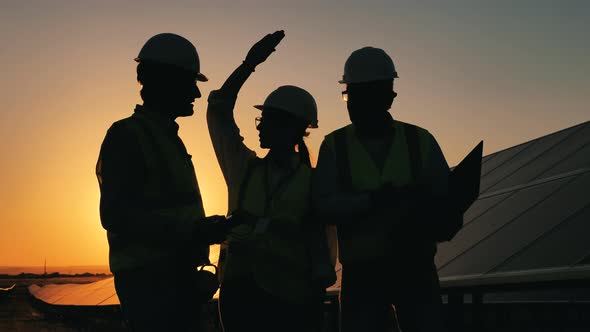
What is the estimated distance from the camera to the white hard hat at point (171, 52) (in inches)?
153

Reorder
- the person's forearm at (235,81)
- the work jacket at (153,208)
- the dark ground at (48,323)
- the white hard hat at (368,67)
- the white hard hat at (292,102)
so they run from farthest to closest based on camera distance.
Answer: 1. the dark ground at (48,323)
2. the person's forearm at (235,81)
3. the white hard hat at (292,102)
4. the white hard hat at (368,67)
5. the work jacket at (153,208)

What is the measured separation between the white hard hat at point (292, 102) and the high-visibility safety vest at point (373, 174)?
0.32m

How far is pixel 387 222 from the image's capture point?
4.05 metres

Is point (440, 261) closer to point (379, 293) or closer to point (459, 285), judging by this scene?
point (459, 285)

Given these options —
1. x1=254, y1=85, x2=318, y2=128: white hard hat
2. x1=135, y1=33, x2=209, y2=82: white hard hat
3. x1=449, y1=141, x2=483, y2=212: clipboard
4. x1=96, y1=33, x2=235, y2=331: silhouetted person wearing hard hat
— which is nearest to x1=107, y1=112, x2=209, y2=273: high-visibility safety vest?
x1=96, y1=33, x2=235, y2=331: silhouetted person wearing hard hat

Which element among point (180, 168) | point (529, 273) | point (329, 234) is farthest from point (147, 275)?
point (529, 273)

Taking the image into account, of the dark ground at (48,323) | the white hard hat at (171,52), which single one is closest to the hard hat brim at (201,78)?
the white hard hat at (171,52)

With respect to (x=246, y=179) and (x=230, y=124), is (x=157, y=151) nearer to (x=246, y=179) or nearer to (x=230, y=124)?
(x=246, y=179)

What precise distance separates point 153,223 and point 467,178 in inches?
62.4

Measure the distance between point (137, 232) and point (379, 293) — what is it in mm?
1403

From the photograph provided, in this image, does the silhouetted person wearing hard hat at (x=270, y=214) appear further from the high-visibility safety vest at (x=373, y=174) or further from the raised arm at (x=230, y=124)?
the high-visibility safety vest at (x=373, y=174)

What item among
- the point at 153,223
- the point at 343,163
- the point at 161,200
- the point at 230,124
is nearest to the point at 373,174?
the point at 343,163

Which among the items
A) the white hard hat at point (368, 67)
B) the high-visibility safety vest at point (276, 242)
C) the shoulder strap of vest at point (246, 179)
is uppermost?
the white hard hat at point (368, 67)

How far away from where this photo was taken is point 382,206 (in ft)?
13.3
